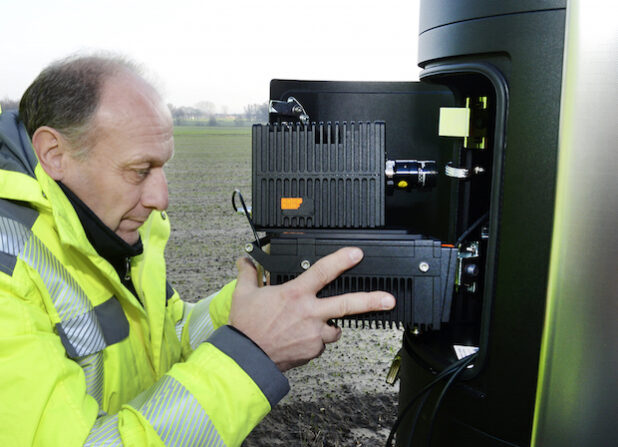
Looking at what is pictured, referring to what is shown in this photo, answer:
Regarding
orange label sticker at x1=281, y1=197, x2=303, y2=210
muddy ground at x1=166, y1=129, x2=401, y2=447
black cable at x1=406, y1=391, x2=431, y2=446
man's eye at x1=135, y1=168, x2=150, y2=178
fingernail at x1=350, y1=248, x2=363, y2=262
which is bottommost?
muddy ground at x1=166, y1=129, x2=401, y2=447

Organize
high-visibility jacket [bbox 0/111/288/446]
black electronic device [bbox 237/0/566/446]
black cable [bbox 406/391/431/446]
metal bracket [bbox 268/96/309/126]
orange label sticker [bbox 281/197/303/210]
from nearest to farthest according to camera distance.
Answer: high-visibility jacket [bbox 0/111/288/446] < black electronic device [bbox 237/0/566/446] < orange label sticker [bbox 281/197/303/210] < black cable [bbox 406/391/431/446] < metal bracket [bbox 268/96/309/126]

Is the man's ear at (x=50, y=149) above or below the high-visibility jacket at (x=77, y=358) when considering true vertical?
above

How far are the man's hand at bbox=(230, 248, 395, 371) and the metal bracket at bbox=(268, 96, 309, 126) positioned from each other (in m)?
Answer: 0.61

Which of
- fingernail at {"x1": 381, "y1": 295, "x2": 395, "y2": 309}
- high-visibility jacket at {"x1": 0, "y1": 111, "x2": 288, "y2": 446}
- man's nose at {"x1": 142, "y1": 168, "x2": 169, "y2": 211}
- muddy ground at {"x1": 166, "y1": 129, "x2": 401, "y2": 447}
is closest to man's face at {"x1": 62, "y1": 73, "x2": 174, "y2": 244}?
man's nose at {"x1": 142, "y1": 168, "x2": 169, "y2": 211}

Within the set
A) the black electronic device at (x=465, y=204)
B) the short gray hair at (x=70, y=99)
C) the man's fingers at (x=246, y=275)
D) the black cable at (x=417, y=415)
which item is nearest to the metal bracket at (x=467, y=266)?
the black electronic device at (x=465, y=204)

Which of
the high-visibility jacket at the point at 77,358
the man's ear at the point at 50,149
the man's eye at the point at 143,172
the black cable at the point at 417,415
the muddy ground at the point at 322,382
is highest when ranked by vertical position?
the man's ear at the point at 50,149

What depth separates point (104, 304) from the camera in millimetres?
1423

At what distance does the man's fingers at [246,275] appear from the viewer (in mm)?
1381

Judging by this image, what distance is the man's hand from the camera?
126 cm

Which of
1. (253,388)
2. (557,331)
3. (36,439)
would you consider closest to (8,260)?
(36,439)

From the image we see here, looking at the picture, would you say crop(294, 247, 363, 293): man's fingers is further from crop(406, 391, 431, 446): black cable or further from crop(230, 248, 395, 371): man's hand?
crop(406, 391, 431, 446): black cable

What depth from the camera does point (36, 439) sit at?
1.04 m

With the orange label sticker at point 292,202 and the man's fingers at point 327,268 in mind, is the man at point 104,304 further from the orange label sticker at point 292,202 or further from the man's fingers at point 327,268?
the orange label sticker at point 292,202

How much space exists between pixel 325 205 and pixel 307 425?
198cm
